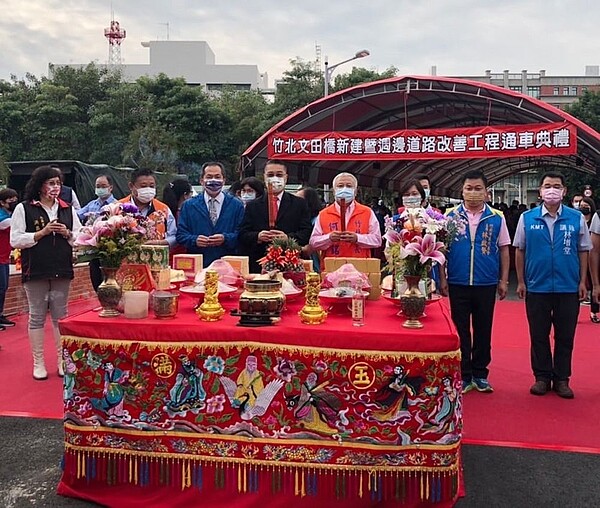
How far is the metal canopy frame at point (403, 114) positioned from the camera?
749cm

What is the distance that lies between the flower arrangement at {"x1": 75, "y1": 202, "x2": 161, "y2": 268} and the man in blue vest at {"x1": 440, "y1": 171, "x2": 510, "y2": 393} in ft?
6.27

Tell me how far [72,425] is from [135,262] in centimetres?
74

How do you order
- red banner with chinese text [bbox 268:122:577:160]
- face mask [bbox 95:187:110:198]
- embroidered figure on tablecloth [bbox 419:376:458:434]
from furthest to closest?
red banner with chinese text [bbox 268:122:577:160]
face mask [bbox 95:187:110:198]
embroidered figure on tablecloth [bbox 419:376:458:434]

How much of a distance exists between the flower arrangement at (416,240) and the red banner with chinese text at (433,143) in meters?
5.43

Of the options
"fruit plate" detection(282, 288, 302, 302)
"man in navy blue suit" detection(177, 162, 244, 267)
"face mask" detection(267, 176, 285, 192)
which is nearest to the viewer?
"fruit plate" detection(282, 288, 302, 302)

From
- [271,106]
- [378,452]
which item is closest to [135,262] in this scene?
[378,452]

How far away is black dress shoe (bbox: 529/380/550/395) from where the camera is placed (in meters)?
3.66

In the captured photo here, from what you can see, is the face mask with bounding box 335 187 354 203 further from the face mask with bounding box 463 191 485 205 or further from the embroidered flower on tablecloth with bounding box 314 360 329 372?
the embroidered flower on tablecloth with bounding box 314 360 329 372

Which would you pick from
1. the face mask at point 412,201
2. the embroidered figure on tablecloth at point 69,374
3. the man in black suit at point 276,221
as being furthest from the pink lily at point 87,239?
A: the face mask at point 412,201

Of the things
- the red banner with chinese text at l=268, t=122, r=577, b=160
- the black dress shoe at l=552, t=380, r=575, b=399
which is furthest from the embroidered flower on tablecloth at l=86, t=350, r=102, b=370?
the red banner with chinese text at l=268, t=122, r=577, b=160

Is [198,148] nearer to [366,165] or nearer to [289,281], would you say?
[366,165]

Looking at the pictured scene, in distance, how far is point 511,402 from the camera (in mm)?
3516

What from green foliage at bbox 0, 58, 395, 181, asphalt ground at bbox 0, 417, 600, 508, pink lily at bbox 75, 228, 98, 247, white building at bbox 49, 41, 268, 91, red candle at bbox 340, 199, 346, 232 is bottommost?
asphalt ground at bbox 0, 417, 600, 508

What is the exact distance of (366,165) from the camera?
502 inches
